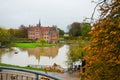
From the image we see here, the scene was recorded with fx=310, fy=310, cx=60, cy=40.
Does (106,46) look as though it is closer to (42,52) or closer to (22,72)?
(22,72)

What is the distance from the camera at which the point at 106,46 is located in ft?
31.1

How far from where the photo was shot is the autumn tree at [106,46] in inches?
360

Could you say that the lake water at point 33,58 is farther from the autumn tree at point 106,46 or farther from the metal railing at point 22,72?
the metal railing at point 22,72

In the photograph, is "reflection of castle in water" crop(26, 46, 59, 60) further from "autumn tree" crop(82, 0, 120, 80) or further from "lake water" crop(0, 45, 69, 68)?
"autumn tree" crop(82, 0, 120, 80)

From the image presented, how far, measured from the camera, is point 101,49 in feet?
32.6

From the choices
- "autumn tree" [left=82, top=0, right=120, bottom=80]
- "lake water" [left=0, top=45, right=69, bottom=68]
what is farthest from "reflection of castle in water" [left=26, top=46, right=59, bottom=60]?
"autumn tree" [left=82, top=0, right=120, bottom=80]

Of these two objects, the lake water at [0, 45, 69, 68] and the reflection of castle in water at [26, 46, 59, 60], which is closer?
the lake water at [0, 45, 69, 68]

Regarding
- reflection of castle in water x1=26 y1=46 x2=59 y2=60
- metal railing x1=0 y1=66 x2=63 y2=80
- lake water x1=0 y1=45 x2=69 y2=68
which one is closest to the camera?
metal railing x1=0 y1=66 x2=63 y2=80

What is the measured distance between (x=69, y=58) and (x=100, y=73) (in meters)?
34.7

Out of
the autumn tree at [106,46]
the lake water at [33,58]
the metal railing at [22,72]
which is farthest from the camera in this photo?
the lake water at [33,58]

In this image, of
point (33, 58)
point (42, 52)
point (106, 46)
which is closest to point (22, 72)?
point (106, 46)

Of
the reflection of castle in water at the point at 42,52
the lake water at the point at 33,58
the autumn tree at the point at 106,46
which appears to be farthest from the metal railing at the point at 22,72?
the reflection of castle in water at the point at 42,52

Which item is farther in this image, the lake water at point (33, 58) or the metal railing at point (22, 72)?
the lake water at point (33, 58)

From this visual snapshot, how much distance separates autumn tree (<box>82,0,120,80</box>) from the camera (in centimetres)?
916
